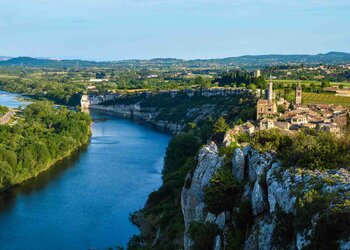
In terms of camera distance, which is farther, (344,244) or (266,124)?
(266,124)

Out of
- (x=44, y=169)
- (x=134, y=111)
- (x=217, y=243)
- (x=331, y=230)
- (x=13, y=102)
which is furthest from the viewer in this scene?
(x=13, y=102)

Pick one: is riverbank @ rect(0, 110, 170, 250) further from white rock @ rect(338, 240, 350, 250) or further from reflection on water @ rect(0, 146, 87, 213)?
white rock @ rect(338, 240, 350, 250)

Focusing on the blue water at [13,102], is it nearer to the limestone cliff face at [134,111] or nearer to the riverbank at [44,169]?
the limestone cliff face at [134,111]

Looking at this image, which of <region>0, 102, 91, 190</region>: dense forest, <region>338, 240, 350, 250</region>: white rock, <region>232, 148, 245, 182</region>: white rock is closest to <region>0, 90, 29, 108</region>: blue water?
<region>0, 102, 91, 190</region>: dense forest

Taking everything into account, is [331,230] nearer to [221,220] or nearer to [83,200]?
[221,220]

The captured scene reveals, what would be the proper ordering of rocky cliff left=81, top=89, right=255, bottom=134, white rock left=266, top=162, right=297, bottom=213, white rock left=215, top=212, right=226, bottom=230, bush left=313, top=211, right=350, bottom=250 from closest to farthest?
1. bush left=313, top=211, right=350, bottom=250
2. white rock left=266, top=162, right=297, bottom=213
3. white rock left=215, top=212, right=226, bottom=230
4. rocky cliff left=81, top=89, right=255, bottom=134

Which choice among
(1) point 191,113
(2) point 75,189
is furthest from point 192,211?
(1) point 191,113

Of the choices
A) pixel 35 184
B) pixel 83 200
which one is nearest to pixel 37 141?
pixel 35 184
